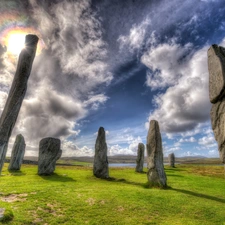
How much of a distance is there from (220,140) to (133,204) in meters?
7.12

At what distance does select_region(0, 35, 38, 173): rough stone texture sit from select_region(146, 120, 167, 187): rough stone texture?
13.7m

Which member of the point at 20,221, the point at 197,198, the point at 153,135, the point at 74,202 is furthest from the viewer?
the point at 153,135

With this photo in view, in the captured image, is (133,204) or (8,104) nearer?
(8,104)

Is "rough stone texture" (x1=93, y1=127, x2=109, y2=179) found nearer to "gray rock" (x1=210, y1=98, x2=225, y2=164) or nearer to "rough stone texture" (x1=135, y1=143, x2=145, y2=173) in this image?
"rough stone texture" (x1=135, y1=143, x2=145, y2=173)

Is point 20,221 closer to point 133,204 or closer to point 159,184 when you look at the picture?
point 133,204

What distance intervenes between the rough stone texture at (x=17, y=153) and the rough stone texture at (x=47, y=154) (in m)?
7.06

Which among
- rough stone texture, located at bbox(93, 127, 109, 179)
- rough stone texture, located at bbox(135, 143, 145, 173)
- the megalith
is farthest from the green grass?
rough stone texture, located at bbox(135, 143, 145, 173)

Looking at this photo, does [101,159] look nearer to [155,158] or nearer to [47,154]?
[47,154]

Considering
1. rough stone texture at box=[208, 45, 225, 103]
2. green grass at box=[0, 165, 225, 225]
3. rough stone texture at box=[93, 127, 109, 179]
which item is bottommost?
green grass at box=[0, 165, 225, 225]

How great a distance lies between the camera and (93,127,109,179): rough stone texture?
22391mm

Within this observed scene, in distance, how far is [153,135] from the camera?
61.8 feet

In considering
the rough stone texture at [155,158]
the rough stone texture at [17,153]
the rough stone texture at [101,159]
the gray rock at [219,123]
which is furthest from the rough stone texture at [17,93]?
the rough stone texture at [17,153]

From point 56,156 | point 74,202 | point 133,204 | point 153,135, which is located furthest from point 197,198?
point 56,156

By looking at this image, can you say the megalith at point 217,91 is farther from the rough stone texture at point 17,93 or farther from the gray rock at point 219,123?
the rough stone texture at point 17,93
